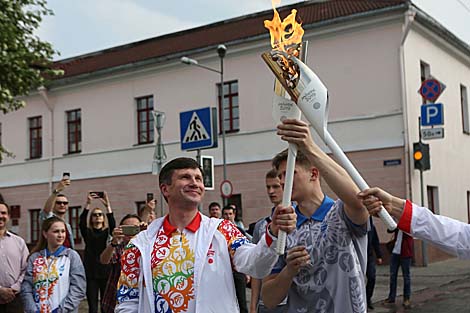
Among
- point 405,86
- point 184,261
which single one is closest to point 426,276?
point 405,86

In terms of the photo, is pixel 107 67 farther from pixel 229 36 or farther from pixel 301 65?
pixel 301 65

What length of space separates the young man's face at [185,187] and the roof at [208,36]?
60.9 ft

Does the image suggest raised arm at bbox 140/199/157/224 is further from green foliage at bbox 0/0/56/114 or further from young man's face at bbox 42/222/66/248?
green foliage at bbox 0/0/56/114

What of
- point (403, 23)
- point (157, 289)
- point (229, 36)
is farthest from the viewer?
point (229, 36)

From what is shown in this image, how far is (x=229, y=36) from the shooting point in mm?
26344

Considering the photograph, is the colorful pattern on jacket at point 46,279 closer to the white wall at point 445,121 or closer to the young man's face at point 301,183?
the young man's face at point 301,183

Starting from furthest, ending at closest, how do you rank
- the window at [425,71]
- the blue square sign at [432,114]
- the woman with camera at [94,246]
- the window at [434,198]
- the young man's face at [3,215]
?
the window at [425,71], the window at [434,198], the blue square sign at [432,114], the woman with camera at [94,246], the young man's face at [3,215]

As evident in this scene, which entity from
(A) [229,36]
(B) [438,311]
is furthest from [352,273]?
(A) [229,36]

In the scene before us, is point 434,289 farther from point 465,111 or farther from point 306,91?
point 465,111

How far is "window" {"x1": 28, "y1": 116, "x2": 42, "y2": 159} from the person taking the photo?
3219 centimetres

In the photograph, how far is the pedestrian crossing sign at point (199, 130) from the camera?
12664 mm

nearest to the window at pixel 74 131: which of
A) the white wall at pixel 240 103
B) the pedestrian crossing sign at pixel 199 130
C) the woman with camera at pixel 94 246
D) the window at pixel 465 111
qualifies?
the white wall at pixel 240 103

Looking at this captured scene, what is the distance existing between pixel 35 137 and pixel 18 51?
14.3 metres

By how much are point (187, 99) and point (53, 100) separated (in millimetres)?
8069
